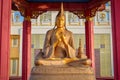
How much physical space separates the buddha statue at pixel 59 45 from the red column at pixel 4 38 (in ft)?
3.25

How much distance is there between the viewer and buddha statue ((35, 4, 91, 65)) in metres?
5.61

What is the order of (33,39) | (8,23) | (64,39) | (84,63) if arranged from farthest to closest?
1. (33,39)
2. (64,39)
3. (84,63)
4. (8,23)

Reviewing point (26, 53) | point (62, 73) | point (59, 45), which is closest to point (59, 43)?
point (59, 45)

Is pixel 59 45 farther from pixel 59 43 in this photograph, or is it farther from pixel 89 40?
pixel 89 40

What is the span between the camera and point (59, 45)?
5.86m

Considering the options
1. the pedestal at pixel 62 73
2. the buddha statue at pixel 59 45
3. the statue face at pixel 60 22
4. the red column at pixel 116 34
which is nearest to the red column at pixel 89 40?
the buddha statue at pixel 59 45

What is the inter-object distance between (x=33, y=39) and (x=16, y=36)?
0.95 metres

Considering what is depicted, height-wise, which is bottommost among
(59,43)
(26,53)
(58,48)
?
(26,53)

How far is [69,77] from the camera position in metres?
5.05

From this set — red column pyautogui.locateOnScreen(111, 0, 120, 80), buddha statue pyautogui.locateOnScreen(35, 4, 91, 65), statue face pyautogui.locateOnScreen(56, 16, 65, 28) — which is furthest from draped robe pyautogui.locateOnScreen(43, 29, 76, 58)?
red column pyautogui.locateOnScreen(111, 0, 120, 80)

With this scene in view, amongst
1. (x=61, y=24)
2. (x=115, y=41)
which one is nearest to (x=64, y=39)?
(x=61, y=24)

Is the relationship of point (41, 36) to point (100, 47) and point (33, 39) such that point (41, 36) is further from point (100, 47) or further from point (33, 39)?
point (100, 47)

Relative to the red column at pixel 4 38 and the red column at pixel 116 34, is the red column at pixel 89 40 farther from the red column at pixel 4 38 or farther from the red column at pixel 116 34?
the red column at pixel 4 38

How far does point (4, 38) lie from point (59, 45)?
160cm
